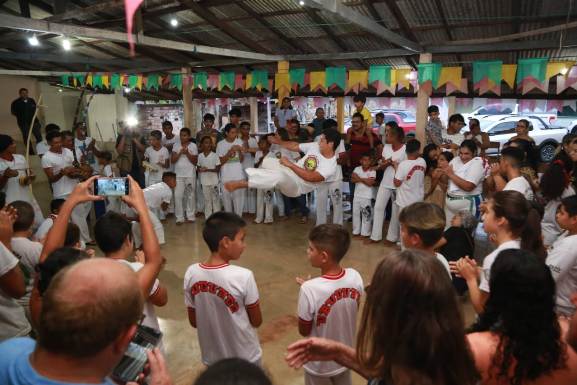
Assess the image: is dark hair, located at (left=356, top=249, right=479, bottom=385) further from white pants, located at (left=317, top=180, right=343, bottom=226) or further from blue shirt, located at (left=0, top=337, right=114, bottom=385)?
white pants, located at (left=317, top=180, right=343, bottom=226)

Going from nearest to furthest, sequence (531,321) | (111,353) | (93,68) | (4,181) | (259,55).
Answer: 1. (111,353)
2. (531,321)
3. (4,181)
4. (259,55)
5. (93,68)

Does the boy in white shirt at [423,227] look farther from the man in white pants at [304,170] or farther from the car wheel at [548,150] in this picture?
the car wheel at [548,150]

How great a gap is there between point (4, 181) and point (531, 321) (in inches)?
215

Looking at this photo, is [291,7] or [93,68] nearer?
[291,7]

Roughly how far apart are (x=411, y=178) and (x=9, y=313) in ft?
15.0

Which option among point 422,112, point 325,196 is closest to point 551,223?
point 325,196

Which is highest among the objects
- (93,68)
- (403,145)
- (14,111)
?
(93,68)

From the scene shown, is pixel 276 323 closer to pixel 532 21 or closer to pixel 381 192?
pixel 381 192

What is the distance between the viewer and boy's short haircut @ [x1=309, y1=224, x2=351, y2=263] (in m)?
2.19

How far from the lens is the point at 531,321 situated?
135 cm

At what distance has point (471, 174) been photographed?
471cm

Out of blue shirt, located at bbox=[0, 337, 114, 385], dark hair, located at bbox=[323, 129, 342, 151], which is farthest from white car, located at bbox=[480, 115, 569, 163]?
blue shirt, located at bbox=[0, 337, 114, 385]

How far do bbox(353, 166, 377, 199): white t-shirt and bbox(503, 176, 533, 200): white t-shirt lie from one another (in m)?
2.34

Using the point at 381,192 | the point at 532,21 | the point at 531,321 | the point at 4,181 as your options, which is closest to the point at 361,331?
the point at 531,321
